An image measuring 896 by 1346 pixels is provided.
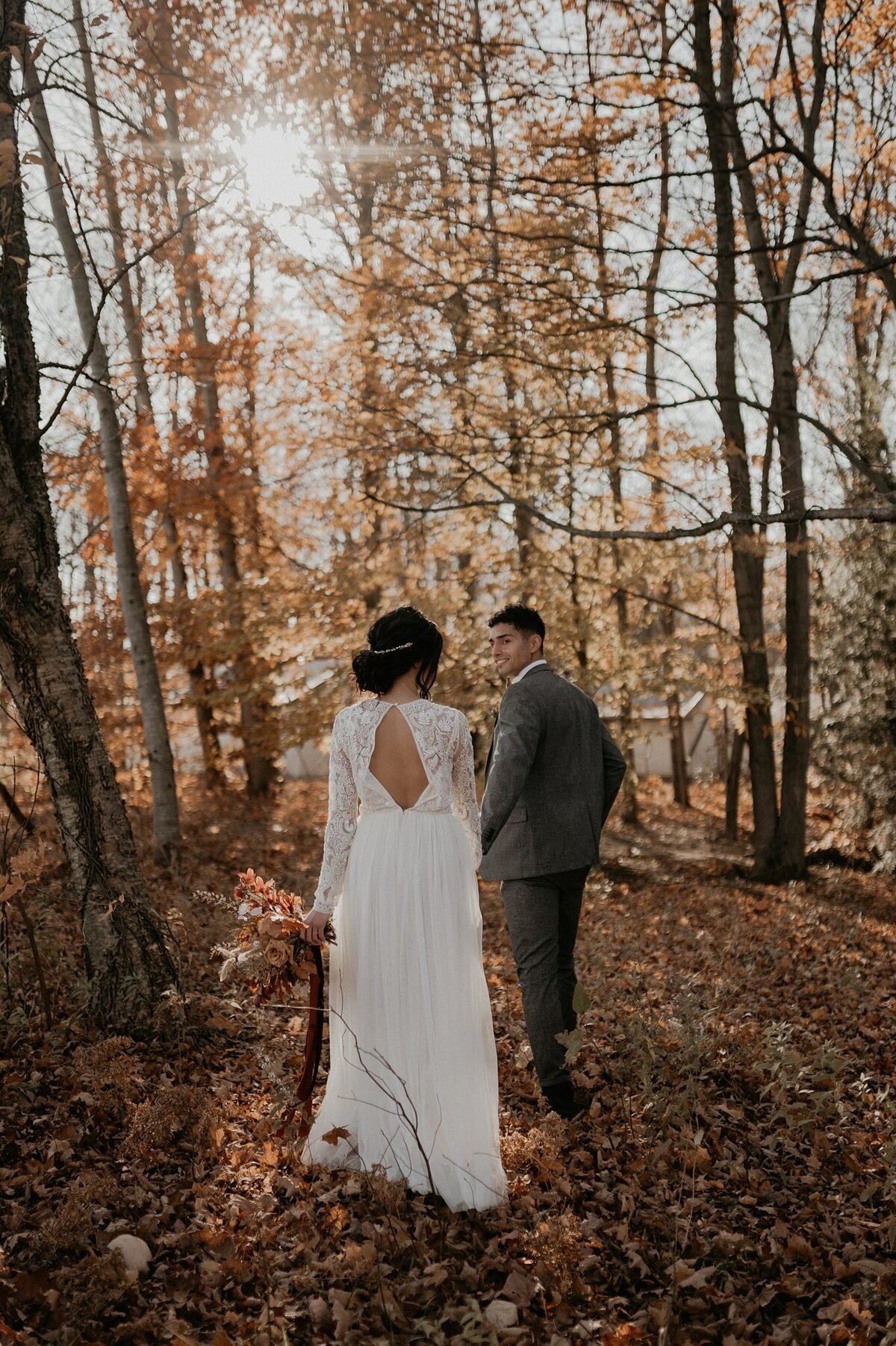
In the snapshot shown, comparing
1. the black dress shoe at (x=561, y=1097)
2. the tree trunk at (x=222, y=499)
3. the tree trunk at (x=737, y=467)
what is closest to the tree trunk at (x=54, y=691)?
the black dress shoe at (x=561, y=1097)

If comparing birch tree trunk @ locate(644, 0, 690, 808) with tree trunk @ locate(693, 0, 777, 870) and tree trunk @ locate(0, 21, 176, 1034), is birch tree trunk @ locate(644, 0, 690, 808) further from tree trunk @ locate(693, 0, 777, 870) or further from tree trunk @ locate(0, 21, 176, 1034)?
tree trunk @ locate(0, 21, 176, 1034)

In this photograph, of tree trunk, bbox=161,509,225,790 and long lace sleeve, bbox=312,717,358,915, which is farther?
tree trunk, bbox=161,509,225,790

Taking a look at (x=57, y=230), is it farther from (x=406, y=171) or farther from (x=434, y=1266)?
(x=434, y=1266)

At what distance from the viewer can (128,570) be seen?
9.27m

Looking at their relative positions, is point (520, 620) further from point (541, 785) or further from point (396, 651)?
point (396, 651)

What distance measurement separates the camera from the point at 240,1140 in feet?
13.2

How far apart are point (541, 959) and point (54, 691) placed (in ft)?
8.41

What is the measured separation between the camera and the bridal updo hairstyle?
3814 mm

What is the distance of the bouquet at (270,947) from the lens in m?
3.75

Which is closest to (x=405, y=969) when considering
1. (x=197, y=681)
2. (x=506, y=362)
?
(x=506, y=362)

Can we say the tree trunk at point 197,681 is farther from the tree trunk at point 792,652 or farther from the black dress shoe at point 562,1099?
the black dress shoe at point 562,1099

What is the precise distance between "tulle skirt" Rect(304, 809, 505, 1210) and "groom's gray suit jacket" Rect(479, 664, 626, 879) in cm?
39

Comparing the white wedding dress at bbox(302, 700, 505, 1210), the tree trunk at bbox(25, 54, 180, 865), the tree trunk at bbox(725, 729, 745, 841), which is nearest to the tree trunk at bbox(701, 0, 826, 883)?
the tree trunk at bbox(725, 729, 745, 841)

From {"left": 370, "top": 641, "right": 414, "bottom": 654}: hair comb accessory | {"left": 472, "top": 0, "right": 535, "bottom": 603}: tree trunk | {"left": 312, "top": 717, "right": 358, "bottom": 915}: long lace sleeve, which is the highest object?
{"left": 472, "top": 0, "right": 535, "bottom": 603}: tree trunk
